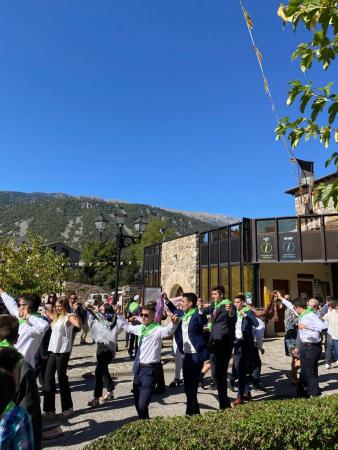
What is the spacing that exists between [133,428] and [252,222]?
15.1m

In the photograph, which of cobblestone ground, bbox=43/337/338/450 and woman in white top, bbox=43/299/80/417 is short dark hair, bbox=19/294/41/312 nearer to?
woman in white top, bbox=43/299/80/417

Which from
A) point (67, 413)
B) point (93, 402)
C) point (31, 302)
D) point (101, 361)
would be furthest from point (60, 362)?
point (31, 302)

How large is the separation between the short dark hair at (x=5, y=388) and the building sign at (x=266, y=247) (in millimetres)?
15986

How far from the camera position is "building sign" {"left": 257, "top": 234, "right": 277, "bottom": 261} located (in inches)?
668

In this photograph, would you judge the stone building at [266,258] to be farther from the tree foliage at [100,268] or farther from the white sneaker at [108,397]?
the tree foliage at [100,268]

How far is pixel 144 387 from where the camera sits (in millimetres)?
4809

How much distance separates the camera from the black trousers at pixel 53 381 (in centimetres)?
549

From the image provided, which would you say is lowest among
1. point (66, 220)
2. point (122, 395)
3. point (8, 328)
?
point (122, 395)

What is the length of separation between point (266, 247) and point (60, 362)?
13.1 m

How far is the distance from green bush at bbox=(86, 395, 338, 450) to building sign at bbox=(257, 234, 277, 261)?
43.3ft

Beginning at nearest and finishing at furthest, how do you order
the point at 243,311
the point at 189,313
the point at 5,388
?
the point at 5,388, the point at 189,313, the point at 243,311

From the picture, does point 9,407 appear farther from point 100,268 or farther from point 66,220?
point 66,220

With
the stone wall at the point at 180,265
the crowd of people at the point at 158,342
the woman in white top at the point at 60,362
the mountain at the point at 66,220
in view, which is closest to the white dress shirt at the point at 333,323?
the crowd of people at the point at 158,342

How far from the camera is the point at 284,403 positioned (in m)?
4.12
